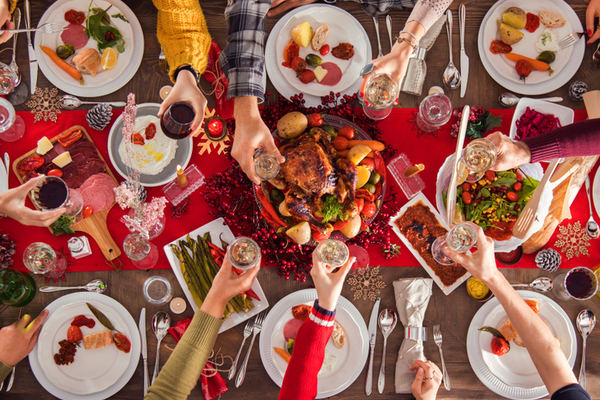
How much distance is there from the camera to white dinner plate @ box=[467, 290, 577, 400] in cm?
218

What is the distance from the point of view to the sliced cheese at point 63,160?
214cm

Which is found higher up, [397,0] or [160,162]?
[397,0]

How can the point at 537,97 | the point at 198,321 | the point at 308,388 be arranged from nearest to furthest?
1. the point at 308,388
2. the point at 198,321
3. the point at 537,97

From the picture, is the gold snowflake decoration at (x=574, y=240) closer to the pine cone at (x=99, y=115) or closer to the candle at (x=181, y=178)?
the candle at (x=181, y=178)

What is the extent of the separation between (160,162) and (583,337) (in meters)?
2.78

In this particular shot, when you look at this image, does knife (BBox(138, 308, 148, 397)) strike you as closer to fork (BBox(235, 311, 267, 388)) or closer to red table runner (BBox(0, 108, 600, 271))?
red table runner (BBox(0, 108, 600, 271))

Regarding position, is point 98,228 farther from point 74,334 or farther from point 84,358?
point 84,358

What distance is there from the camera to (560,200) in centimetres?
219

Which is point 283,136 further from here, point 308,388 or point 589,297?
point 589,297

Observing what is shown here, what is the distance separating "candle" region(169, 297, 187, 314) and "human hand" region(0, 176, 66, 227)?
793 millimetres

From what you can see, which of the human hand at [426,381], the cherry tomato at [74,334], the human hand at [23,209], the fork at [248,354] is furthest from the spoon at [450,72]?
the cherry tomato at [74,334]

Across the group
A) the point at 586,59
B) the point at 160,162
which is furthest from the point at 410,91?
the point at 160,162

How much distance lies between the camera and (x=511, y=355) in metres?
2.21

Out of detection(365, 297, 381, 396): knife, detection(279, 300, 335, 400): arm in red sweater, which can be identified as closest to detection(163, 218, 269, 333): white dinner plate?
detection(279, 300, 335, 400): arm in red sweater
